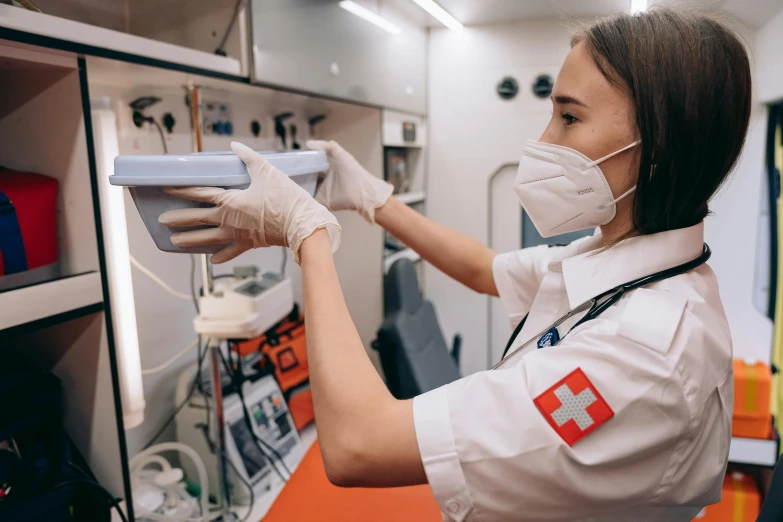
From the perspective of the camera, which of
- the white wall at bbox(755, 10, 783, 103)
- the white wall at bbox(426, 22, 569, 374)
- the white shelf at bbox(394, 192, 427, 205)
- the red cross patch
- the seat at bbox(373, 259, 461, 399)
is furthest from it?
the white wall at bbox(426, 22, 569, 374)

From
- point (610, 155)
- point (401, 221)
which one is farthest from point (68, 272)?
A: point (610, 155)

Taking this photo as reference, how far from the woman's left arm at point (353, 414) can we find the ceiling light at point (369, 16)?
1.45m

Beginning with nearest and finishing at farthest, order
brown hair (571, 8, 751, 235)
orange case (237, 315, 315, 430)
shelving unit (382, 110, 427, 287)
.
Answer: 1. brown hair (571, 8, 751, 235)
2. orange case (237, 315, 315, 430)
3. shelving unit (382, 110, 427, 287)

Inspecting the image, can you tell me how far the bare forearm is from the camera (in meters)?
1.46

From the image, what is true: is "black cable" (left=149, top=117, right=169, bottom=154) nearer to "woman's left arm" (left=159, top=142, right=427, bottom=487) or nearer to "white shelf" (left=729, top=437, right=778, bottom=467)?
"woman's left arm" (left=159, top=142, right=427, bottom=487)

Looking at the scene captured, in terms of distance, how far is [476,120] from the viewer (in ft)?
10.1

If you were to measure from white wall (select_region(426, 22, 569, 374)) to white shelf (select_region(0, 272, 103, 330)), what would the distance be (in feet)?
7.67

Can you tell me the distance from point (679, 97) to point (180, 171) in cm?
76

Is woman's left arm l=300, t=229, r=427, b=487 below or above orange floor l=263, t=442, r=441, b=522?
above

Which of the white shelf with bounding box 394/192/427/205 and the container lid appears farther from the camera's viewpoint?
the white shelf with bounding box 394/192/427/205

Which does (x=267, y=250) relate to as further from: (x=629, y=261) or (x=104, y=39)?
(x=629, y=261)

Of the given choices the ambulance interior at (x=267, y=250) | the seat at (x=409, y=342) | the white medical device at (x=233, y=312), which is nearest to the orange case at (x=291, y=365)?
the ambulance interior at (x=267, y=250)

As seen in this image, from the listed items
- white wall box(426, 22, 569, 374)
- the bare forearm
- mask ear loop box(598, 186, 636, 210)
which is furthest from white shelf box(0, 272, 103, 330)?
white wall box(426, 22, 569, 374)

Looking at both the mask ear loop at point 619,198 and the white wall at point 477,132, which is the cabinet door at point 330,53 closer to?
the white wall at point 477,132
